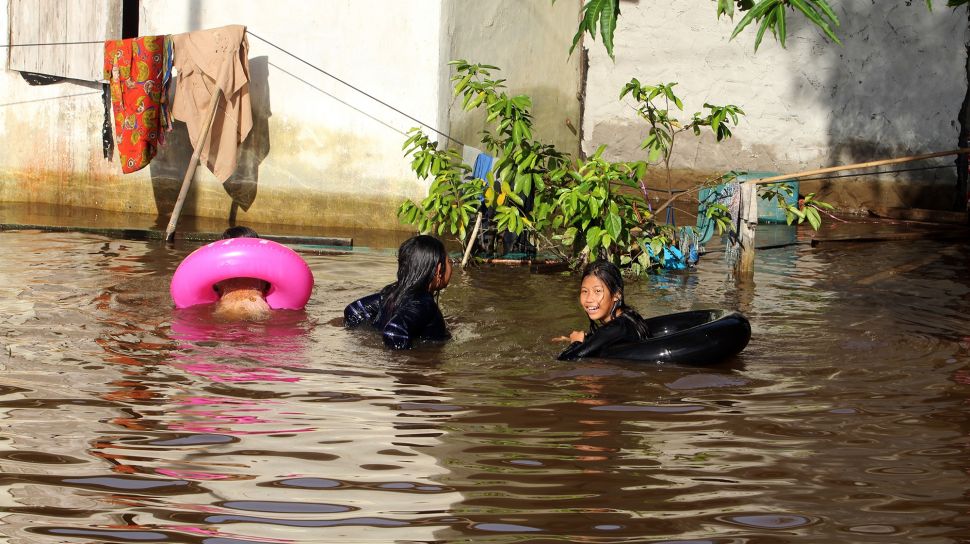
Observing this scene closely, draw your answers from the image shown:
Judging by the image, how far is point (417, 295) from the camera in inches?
296

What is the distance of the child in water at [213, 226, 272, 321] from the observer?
27.1 ft

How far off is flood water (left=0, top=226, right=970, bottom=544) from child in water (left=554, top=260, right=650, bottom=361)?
0.45ft

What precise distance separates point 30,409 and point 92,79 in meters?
8.31

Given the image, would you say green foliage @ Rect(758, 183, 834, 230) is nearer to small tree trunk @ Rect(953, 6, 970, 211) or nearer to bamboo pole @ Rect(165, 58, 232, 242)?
small tree trunk @ Rect(953, 6, 970, 211)

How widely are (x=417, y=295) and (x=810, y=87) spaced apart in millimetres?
9995

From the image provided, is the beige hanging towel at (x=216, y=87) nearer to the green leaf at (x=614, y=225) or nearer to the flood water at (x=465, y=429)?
the flood water at (x=465, y=429)

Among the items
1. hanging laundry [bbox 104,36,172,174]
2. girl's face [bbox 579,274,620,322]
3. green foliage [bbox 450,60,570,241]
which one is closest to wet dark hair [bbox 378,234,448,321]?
girl's face [bbox 579,274,620,322]

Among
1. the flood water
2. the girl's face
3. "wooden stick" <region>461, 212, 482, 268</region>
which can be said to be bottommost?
the flood water

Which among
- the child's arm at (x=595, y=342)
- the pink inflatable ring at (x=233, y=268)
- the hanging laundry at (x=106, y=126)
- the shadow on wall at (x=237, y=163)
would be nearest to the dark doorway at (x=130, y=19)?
the hanging laundry at (x=106, y=126)

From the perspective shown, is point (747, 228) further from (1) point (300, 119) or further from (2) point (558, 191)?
(1) point (300, 119)

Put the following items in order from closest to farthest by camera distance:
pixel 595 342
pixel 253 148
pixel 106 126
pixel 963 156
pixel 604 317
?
pixel 595 342 < pixel 604 317 < pixel 253 148 < pixel 106 126 < pixel 963 156

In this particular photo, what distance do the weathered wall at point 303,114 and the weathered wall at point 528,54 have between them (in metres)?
0.51

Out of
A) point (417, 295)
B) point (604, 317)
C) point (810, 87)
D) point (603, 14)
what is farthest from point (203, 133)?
point (603, 14)

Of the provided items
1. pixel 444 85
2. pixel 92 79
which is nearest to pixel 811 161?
pixel 444 85
